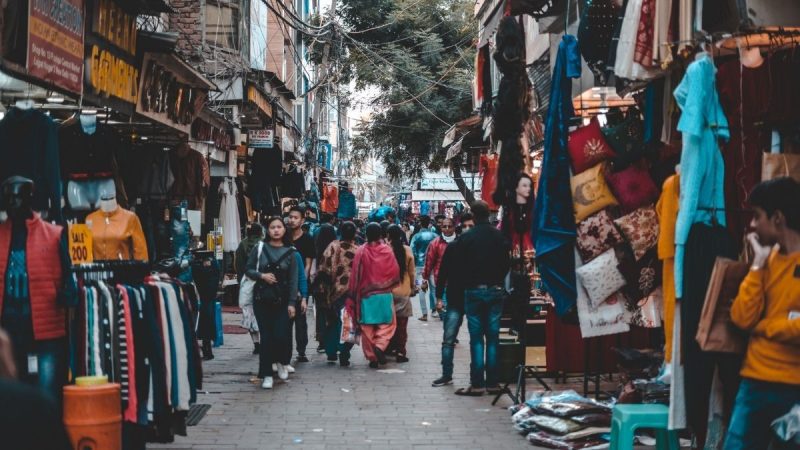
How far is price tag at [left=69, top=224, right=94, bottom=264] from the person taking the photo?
7980 mm

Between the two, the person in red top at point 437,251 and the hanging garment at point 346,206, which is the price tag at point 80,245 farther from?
the hanging garment at point 346,206

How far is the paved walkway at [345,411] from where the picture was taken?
345 inches

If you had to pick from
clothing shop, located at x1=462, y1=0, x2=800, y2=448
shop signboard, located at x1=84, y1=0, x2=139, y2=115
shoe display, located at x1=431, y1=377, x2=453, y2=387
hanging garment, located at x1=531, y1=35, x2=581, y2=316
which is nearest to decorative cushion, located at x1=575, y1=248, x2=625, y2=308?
clothing shop, located at x1=462, y1=0, x2=800, y2=448

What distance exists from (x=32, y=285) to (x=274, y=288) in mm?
4897

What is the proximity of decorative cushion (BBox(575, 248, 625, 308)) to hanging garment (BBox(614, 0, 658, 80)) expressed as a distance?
1651mm

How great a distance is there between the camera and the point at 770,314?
536cm

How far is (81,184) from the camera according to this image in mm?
10477

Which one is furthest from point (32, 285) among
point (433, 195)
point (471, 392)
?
point (433, 195)

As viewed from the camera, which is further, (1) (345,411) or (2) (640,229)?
(1) (345,411)

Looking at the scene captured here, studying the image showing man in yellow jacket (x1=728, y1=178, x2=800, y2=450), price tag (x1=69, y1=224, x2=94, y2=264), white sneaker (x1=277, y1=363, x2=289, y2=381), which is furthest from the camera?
white sneaker (x1=277, y1=363, x2=289, y2=381)

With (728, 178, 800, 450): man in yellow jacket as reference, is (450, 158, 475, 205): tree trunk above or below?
above

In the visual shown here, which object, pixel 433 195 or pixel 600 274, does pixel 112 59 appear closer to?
pixel 600 274

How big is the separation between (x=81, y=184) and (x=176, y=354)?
3187 mm

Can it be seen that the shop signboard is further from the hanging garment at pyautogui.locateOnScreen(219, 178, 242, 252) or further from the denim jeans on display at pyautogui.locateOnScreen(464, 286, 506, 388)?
the hanging garment at pyautogui.locateOnScreen(219, 178, 242, 252)
